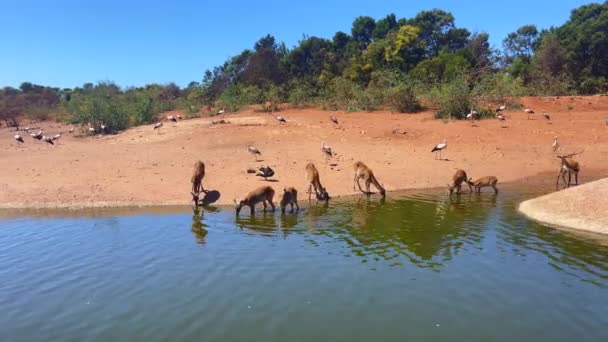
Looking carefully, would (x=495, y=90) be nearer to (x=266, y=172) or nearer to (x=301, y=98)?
(x=301, y=98)

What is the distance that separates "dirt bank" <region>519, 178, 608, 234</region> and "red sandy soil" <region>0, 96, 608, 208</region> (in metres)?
5.24

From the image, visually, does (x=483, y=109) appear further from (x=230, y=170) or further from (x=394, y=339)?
(x=394, y=339)

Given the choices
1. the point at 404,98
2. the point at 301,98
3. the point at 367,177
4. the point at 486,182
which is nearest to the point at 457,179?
the point at 486,182

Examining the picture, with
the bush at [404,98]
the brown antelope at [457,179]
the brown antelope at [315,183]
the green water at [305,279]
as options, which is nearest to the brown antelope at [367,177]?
the brown antelope at [315,183]

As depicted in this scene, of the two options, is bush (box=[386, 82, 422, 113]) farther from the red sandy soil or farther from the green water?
the green water

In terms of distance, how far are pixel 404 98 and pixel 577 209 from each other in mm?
19819

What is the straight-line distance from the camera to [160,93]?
202 feet

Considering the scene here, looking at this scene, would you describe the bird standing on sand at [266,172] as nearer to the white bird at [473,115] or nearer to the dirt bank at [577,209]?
the dirt bank at [577,209]

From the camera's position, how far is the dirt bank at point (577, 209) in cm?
1223

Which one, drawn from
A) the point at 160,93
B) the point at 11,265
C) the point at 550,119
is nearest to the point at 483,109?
the point at 550,119

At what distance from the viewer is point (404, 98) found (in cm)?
3194

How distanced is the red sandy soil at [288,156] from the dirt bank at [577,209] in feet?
17.2

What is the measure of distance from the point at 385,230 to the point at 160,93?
5388cm

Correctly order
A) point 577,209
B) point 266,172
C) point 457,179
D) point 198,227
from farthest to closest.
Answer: point 266,172
point 457,179
point 198,227
point 577,209
